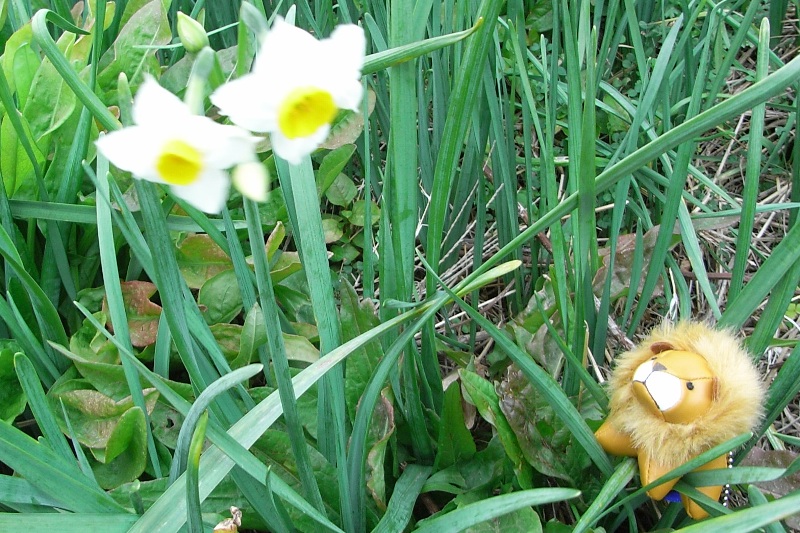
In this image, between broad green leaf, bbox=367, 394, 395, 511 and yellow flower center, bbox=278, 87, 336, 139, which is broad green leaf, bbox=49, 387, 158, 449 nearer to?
broad green leaf, bbox=367, 394, 395, 511

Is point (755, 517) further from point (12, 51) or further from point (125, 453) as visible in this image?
point (12, 51)

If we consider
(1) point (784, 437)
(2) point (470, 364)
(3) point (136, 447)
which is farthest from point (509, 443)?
(3) point (136, 447)

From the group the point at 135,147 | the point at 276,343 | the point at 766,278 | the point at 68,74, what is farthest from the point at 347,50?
the point at 766,278

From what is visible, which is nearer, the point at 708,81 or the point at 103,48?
the point at 103,48

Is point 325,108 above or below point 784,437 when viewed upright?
above

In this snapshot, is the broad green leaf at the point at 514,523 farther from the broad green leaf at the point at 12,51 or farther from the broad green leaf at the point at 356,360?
the broad green leaf at the point at 12,51

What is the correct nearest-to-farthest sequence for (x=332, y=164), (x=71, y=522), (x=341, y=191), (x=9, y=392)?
(x=71, y=522) → (x=9, y=392) → (x=332, y=164) → (x=341, y=191)

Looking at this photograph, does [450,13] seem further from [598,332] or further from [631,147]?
[598,332]
